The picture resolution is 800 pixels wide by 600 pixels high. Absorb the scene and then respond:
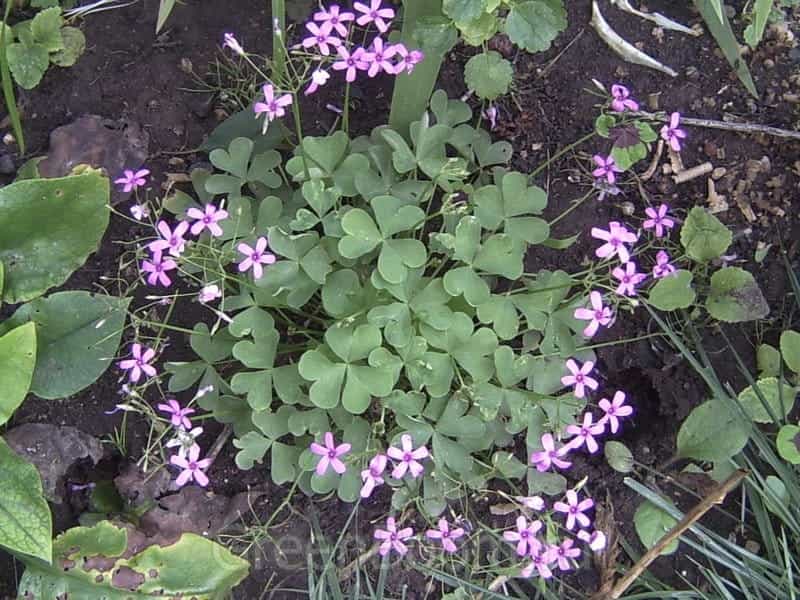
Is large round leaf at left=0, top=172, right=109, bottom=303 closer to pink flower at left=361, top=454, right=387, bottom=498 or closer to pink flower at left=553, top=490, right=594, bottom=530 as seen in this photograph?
pink flower at left=361, top=454, right=387, bottom=498

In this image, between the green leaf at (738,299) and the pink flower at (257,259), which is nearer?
the pink flower at (257,259)

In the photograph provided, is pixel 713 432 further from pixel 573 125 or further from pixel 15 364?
pixel 15 364

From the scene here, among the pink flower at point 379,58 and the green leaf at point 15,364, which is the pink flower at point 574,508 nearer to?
the pink flower at point 379,58

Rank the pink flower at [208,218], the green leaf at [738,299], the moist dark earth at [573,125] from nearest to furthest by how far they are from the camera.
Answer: the pink flower at [208,218] < the green leaf at [738,299] < the moist dark earth at [573,125]

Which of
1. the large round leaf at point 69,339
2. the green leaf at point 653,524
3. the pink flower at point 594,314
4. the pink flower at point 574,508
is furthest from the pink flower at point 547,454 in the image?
the large round leaf at point 69,339

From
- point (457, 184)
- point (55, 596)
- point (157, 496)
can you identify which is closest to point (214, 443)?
point (157, 496)

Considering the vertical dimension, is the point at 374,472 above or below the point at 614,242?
below

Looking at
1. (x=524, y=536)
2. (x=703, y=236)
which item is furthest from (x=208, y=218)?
(x=703, y=236)
